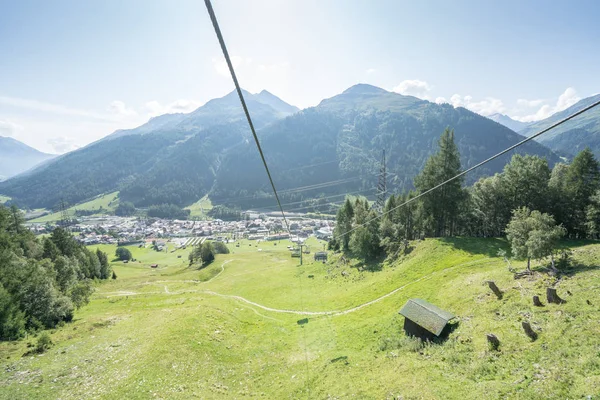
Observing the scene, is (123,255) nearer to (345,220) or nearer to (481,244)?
(345,220)

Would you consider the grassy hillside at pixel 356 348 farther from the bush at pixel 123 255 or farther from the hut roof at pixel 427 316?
the bush at pixel 123 255

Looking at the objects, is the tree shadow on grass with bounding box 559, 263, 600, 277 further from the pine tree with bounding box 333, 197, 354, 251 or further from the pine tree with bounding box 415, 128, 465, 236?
the pine tree with bounding box 333, 197, 354, 251

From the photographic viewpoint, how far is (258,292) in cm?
6362

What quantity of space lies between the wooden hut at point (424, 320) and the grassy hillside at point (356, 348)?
1.29 meters

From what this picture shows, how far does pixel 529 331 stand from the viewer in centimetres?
1962

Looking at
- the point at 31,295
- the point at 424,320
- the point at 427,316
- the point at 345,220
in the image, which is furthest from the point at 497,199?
the point at 31,295

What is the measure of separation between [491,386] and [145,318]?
43577 mm

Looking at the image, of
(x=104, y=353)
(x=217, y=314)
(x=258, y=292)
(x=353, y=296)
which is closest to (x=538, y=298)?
(x=353, y=296)

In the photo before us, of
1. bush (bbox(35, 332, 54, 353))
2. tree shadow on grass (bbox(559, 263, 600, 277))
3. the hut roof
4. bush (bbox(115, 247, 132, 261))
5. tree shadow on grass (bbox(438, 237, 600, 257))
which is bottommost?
tree shadow on grass (bbox(438, 237, 600, 257))

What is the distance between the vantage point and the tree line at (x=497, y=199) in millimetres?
50031

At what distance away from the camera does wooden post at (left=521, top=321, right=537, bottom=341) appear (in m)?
19.3

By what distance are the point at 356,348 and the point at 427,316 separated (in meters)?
8.18

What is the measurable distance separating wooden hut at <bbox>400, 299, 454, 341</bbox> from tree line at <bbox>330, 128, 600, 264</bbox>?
17019 mm

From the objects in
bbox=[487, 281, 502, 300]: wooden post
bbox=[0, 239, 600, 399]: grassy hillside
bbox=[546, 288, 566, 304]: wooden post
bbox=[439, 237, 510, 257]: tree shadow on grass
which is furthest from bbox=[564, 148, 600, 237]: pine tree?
bbox=[546, 288, 566, 304]: wooden post
